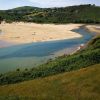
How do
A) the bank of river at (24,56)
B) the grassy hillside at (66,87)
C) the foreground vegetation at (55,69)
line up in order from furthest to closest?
the bank of river at (24,56), the foreground vegetation at (55,69), the grassy hillside at (66,87)

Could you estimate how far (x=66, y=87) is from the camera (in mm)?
36438

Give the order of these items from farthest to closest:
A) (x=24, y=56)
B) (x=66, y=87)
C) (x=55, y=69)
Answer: (x=24, y=56), (x=55, y=69), (x=66, y=87)

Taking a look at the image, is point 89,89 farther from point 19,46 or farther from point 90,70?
point 19,46

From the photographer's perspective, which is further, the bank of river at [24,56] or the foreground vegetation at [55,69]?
the bank of river at [24,56]

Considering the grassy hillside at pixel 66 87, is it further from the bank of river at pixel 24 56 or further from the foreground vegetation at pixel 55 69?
the bank of river at pixel 24 56

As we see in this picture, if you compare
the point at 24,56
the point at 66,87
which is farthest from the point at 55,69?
the point at 24,56

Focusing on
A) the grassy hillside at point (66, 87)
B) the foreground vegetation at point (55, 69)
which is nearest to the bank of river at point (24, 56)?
the foreground vegetation at point (55, 69)

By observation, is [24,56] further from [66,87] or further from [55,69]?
[66,87]

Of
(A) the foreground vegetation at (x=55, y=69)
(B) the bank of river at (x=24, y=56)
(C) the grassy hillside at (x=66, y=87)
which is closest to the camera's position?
(C) the grassy hillside at (x=66, y=87)

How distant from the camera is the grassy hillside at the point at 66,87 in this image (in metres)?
33.6

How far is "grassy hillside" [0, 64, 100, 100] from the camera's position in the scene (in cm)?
3356

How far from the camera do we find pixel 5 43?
371 feet

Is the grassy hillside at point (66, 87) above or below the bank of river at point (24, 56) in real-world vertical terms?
above

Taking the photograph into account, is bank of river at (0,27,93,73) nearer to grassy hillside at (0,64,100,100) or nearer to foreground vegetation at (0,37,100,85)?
foreground vegetation at (0,37,100,85)
